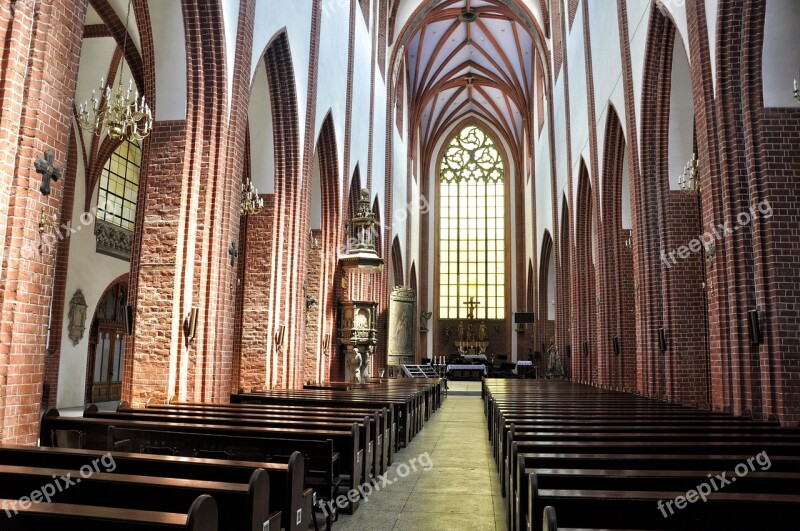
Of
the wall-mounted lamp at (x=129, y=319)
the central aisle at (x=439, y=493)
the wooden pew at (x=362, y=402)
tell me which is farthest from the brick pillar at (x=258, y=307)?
the wall-mounted lamp at (x=129, y=319)

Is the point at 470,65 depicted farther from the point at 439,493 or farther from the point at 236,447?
the point at 236,447

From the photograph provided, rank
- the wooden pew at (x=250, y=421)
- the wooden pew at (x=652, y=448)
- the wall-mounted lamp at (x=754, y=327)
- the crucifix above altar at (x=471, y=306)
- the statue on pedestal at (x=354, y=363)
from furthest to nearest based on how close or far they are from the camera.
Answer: the crucifix above altar at (x=471, y=306)
the statue on pedestal at (x=354, y=363)
the wall-mounted lamp at (x=754, y=327)
the wooden pew at (x=250, y=421)
the wooden pew at (x=652, y=448)

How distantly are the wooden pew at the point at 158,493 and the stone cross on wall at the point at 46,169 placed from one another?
2535 mm

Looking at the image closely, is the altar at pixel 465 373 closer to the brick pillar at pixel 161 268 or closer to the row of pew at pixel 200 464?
the row of pew at pixel 200 464

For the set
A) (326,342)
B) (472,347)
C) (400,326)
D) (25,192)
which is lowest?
(472,347)

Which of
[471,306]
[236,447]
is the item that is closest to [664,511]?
[236,447]

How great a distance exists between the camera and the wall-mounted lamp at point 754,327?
655cm

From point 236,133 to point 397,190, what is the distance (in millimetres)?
16154

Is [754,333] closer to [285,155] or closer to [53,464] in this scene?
[53,464]

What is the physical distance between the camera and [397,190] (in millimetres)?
24344

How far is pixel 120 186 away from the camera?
15812mm

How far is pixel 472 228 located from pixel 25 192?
3025 centimetres

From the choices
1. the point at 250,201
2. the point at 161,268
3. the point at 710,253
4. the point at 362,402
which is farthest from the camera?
the point at 250,201

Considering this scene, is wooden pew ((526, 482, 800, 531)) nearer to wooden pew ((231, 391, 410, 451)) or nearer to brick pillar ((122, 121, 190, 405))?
wooden pew ((231, 391, 410, 451))
